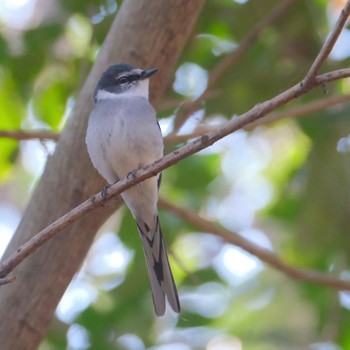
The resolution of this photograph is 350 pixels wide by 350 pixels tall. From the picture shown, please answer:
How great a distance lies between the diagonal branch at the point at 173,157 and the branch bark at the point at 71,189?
0.71 m

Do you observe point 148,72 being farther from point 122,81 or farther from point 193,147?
point 193,147

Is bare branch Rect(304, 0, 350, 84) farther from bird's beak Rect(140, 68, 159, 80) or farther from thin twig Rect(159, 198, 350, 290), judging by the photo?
thin twig Rect(159, 198, 350, 290)

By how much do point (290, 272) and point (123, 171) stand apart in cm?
108

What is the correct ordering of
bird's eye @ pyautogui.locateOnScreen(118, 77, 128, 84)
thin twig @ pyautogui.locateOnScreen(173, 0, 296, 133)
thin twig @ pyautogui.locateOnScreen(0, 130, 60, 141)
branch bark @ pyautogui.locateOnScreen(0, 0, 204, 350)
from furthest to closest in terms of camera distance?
thin twig @ pyautogui.locateOnScreen(173, 0, 296, 133), thin twig @ pyautogui.locateOnScreen(0, 130, 60, 141), bird's eye @ pyautogui.locateOnScreen(118, 77, 128, 84), branch bark @ pyautogui.locateOnScreen(0, 0, 204, 350)

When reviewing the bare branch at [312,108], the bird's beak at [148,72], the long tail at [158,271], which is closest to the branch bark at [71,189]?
the bird's beak at [148,72]

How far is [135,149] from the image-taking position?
3.86m

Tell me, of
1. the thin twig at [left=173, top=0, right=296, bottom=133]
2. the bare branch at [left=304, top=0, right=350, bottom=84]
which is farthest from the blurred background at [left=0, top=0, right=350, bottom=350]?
the bare branch at [left=304, top=0, right=350, bottom=84]

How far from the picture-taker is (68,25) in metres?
5.27

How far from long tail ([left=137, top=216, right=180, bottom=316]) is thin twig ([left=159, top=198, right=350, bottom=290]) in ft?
1.50

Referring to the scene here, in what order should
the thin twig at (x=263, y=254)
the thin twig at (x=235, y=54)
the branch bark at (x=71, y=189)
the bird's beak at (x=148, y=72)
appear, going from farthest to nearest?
the thin twig at (x=235, y=54)
the thin twig at (x=263, y=254)
the bird's beak at (x=148, y=72)
the branch bark at (x=71, y=189)

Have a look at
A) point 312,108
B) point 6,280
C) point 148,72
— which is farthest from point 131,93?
point 6,280

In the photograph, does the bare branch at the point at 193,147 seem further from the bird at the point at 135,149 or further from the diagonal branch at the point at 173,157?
the bird at the point at 135,149

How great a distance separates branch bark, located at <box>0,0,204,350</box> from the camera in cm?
360

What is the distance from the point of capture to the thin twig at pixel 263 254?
432 centimetres
